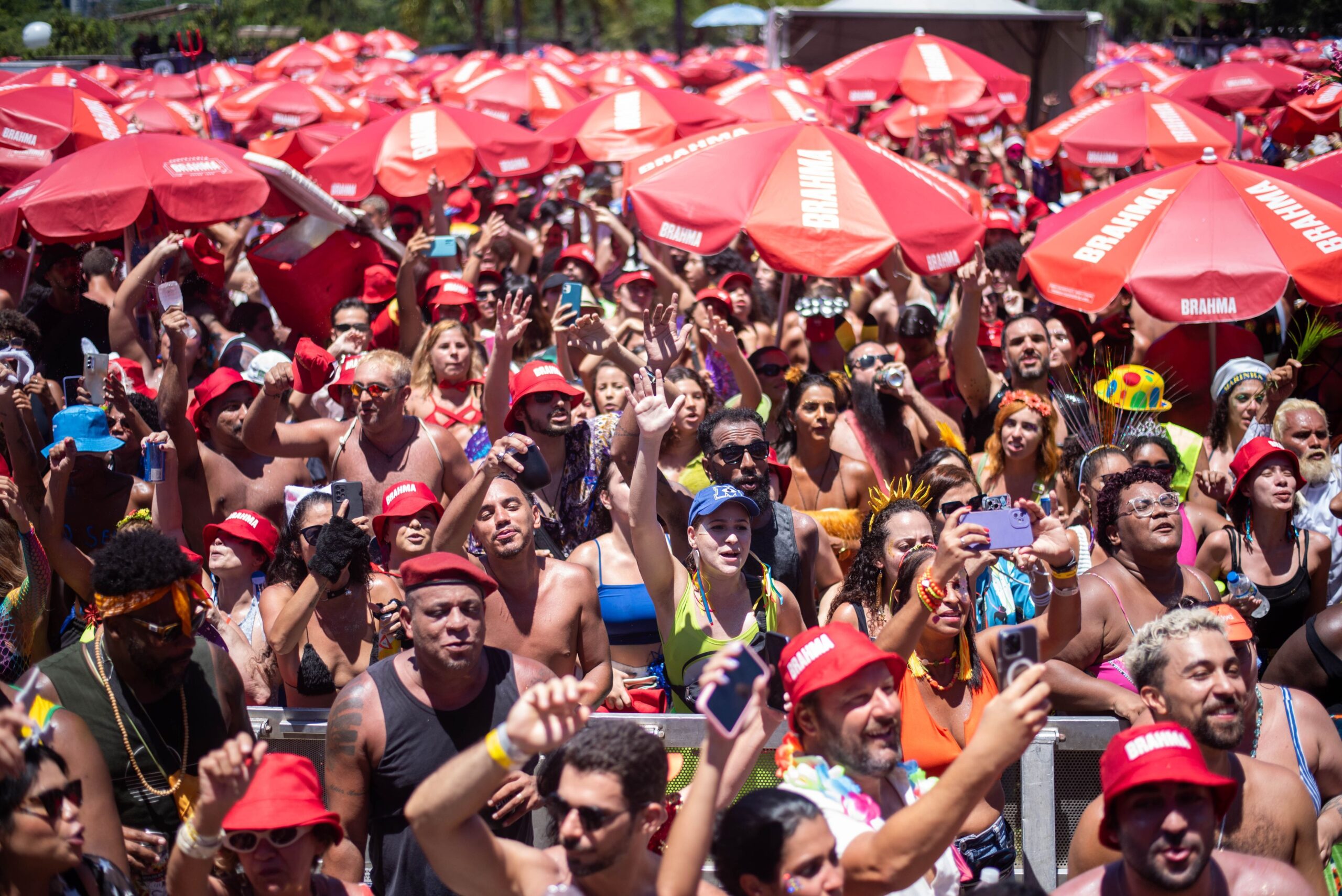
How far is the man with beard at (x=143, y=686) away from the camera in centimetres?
323

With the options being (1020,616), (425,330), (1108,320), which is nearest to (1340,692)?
(1020,616)

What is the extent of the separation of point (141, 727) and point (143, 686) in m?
0.11

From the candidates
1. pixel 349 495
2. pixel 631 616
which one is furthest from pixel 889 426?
pixel 349 495

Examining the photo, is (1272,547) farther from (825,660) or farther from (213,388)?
(213,388)

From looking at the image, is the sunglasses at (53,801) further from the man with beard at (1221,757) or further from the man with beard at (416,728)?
the man with beard at (1221,757)

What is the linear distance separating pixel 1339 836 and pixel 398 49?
26958mm

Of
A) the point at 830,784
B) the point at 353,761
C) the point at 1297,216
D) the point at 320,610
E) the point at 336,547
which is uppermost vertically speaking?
the point at 1297,216

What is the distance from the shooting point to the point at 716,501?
4188 millimetres

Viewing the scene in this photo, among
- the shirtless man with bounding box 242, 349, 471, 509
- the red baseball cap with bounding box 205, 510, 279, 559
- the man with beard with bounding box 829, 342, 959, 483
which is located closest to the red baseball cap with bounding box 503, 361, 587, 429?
the shirtless man with bounding box 242, 349, 471, 509

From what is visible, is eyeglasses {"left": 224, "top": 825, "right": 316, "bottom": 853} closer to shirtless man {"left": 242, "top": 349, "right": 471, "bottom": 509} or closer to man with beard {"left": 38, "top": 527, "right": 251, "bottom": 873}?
man with beard {"left": 38, "top": 527, "right": 251, "bottom": 873}

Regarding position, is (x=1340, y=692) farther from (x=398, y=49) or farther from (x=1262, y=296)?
(x=398, y=49)

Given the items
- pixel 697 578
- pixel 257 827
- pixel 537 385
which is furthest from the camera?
pixel 537 385

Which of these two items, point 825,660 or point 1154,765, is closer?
point 1154,765

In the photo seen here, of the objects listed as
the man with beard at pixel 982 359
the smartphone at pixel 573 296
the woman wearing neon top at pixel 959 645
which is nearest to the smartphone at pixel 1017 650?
the woman wearing neon top at pixel 959 645
